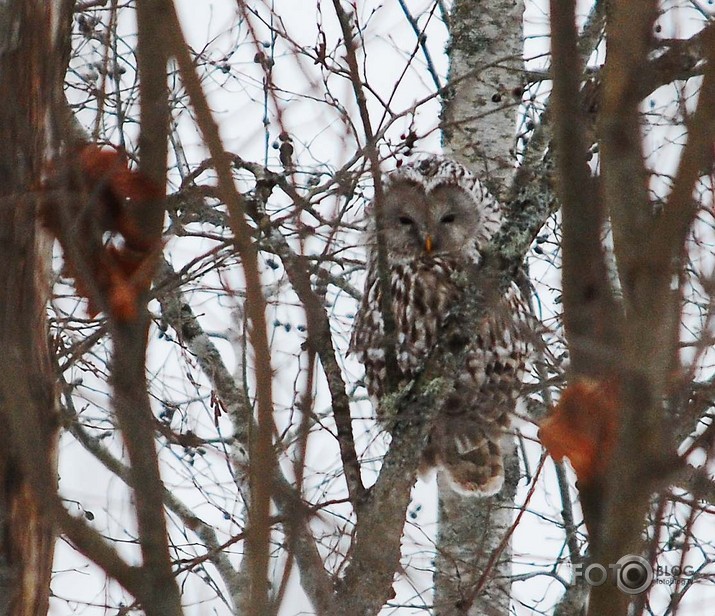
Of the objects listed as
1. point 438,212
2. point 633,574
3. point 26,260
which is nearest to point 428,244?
point 438,212

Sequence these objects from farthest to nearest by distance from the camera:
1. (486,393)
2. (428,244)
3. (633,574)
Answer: (428,244)
(486,393)
(633,574)

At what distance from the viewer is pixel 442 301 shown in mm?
4949

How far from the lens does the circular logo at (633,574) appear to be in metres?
1.37

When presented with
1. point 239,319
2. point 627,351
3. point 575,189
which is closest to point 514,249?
point 239,319

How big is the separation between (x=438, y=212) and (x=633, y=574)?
12.2 ft

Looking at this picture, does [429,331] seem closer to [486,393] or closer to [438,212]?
[486,393]

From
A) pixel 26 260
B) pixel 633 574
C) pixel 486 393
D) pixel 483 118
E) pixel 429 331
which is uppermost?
pixel 483 118

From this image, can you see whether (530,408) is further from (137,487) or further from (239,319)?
(137,487)

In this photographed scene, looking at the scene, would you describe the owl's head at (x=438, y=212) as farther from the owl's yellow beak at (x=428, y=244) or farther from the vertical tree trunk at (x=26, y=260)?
the vertical tree trunk at (x=26, y=260)

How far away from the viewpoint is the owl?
15.8ft

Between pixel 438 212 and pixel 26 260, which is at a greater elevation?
pixel 438 212

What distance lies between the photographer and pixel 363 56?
4094 mm

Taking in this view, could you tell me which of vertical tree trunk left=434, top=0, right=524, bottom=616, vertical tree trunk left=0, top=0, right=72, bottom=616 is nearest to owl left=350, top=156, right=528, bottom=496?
vertical tree trunk left=434, top=0, right=524, bottom=616

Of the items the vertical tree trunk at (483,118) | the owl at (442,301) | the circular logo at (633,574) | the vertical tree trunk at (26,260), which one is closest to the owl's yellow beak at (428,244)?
the owl at (442,301)
